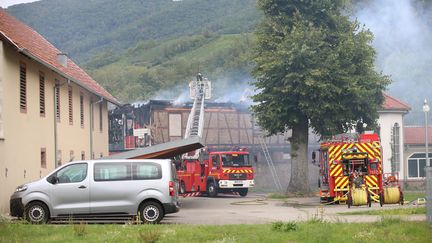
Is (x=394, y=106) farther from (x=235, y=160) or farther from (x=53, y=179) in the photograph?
(x=53, y=179)

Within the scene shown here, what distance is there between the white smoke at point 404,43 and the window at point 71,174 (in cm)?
5458

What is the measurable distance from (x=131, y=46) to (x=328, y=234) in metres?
143

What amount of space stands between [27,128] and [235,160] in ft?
56.5

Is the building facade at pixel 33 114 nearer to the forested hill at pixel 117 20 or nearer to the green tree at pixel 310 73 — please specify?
the green tree at pixel 310 73

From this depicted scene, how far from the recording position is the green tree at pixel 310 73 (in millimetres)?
35750

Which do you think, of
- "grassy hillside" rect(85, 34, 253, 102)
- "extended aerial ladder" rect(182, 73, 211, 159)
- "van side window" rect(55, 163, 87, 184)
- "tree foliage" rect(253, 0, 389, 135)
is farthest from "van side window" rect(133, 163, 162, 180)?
"grassy hillside" rect(85, 34, 253, 102)

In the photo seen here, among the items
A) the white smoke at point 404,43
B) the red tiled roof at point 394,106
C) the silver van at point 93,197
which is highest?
the white smoke at point 404,43

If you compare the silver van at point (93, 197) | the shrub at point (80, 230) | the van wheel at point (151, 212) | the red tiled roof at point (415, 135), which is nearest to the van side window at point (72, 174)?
the silver van at point (93, 197)

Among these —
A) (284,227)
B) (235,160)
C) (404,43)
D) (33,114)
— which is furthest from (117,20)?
(284,227)

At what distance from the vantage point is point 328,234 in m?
14.6

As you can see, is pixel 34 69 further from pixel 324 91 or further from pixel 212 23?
pixel 212 23

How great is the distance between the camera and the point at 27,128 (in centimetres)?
2452

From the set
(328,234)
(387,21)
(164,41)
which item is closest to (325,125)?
(328,234)

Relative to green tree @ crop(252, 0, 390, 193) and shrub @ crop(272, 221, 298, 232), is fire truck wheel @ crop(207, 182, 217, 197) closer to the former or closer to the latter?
green tree @ crop(252, 0, 390, 193)
